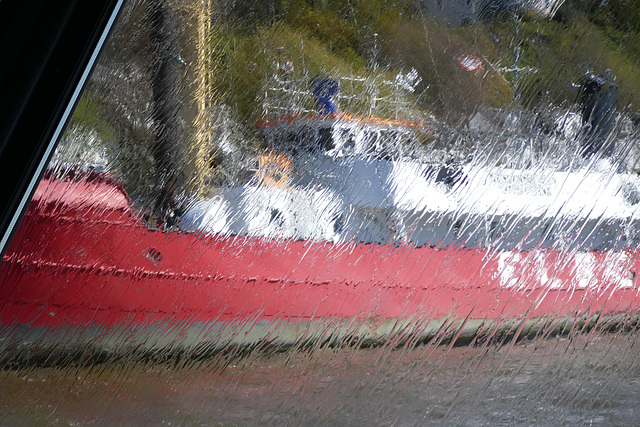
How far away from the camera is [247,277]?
0.62m

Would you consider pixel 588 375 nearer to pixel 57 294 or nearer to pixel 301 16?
pixel 301 16

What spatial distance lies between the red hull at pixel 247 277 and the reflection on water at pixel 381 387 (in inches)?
1.9

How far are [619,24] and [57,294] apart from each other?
763 mm

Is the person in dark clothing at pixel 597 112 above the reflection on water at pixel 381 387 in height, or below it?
above

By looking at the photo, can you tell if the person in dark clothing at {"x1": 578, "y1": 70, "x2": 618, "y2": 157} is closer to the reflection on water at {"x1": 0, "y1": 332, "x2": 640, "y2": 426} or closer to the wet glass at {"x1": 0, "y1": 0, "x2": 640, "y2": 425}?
the wet glass at {"x1": 0, "y1": 0, "x2": 640, "y2": 425}

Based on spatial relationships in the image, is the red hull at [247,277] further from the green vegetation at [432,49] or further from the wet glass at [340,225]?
the green vegetation at [432,49]

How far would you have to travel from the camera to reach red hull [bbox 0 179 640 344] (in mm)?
562

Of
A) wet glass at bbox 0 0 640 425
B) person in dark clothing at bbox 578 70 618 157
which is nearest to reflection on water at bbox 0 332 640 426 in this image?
wet glass at bbox 0 0 640 425

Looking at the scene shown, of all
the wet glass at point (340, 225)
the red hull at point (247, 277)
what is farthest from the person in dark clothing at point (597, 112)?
the red hull at point (247, 277)

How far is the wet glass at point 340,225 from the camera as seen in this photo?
1.83 ft

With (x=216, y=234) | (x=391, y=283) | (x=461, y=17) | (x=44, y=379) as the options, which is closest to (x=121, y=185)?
(x=216, y=234)

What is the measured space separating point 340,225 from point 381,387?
201 mm

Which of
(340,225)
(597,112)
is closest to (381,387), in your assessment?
(340,225)

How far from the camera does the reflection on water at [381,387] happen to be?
558mm
